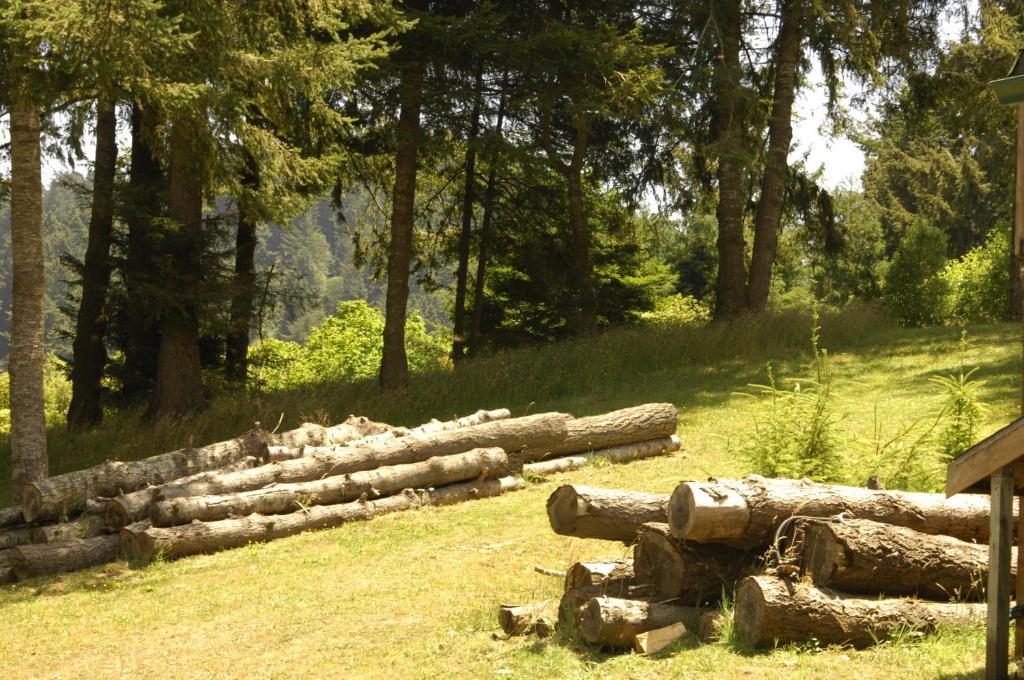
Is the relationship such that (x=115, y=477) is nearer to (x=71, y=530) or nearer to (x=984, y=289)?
(x=71, y=530)

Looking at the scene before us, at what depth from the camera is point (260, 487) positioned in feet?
37.3

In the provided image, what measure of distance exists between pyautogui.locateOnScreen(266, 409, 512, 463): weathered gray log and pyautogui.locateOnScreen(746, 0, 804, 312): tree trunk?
436 inches

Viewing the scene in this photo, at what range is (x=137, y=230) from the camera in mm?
16844

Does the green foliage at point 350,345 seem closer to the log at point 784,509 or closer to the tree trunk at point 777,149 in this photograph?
the tree trunk at point 777,149

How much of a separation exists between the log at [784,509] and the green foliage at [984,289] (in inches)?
923

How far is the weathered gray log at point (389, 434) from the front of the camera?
11820 millimetres

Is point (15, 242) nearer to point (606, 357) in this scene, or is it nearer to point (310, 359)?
point (606, 357)

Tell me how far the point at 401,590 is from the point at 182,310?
8.99 meters

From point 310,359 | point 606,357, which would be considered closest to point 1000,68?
point 606,357

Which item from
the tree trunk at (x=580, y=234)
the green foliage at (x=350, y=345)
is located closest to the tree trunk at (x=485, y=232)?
the tree trunk at (x=580, y=234)

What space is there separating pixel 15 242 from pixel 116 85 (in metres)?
2.54

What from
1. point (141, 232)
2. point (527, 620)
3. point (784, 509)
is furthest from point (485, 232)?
point (784, 509)

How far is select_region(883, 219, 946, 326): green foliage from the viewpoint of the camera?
101 ft

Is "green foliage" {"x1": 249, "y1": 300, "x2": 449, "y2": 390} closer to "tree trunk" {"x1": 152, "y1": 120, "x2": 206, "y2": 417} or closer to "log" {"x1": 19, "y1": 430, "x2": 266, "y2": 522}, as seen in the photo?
"tree trunk" {"x1": 152, "y1": 120, "x2": 206, "y2": 417}
